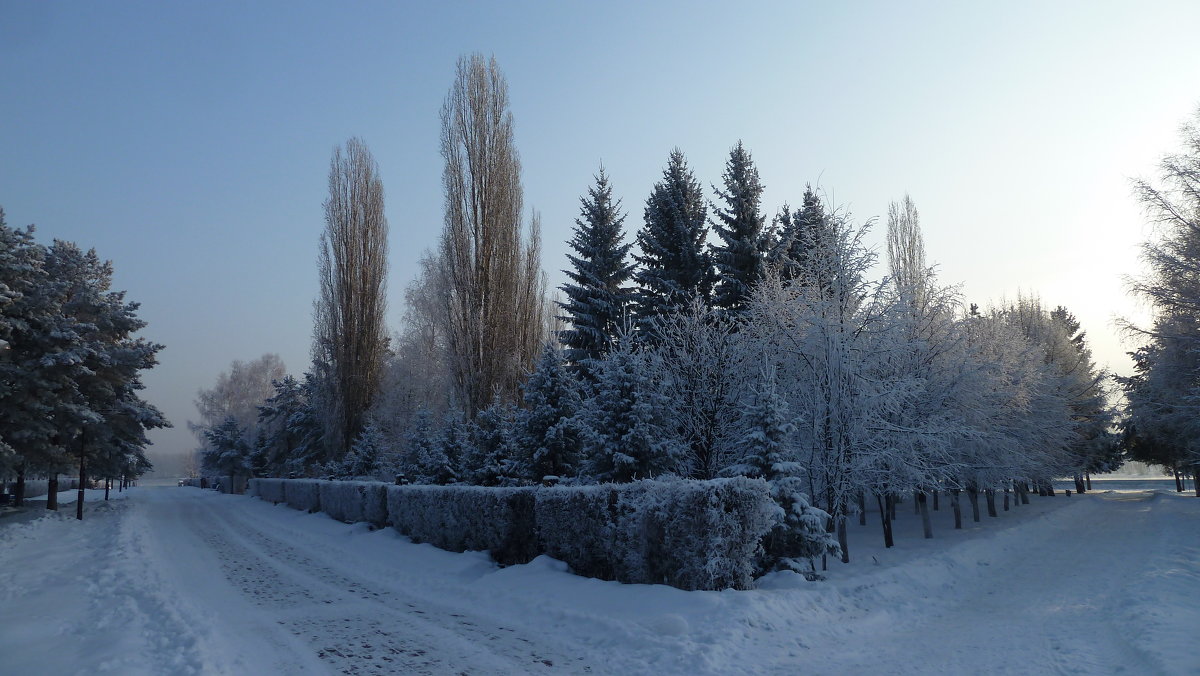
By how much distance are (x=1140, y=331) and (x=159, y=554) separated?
1175 inches

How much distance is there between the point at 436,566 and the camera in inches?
542

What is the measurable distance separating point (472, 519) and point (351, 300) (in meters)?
26.0

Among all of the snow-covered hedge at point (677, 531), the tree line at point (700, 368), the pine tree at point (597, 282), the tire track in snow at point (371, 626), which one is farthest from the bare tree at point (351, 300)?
the snow-covered hedge at point (677, 531)

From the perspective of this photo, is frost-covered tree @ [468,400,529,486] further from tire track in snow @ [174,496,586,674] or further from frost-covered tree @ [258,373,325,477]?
frost-covered tree @ [258,373,325,477]

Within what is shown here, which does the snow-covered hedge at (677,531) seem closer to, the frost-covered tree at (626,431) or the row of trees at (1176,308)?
the frost-covered tree at (626,431)

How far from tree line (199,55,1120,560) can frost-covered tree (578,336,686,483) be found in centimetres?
5

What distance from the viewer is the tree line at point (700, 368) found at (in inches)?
579

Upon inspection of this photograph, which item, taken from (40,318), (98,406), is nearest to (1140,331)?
(40,318)

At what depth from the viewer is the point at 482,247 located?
2727cm

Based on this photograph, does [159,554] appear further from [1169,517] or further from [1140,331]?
[1169,517]

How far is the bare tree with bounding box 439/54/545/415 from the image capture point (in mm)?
26016

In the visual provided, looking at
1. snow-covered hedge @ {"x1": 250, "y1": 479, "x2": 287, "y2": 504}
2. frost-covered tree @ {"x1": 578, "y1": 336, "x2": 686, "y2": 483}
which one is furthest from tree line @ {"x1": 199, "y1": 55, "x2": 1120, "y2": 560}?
snow-covered hedge @ {"x1": 250, "y1": 479, "x2": 287, "y2": 504}

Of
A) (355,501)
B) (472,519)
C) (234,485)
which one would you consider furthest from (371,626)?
(234,485)

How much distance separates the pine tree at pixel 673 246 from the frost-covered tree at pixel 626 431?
10.8m
